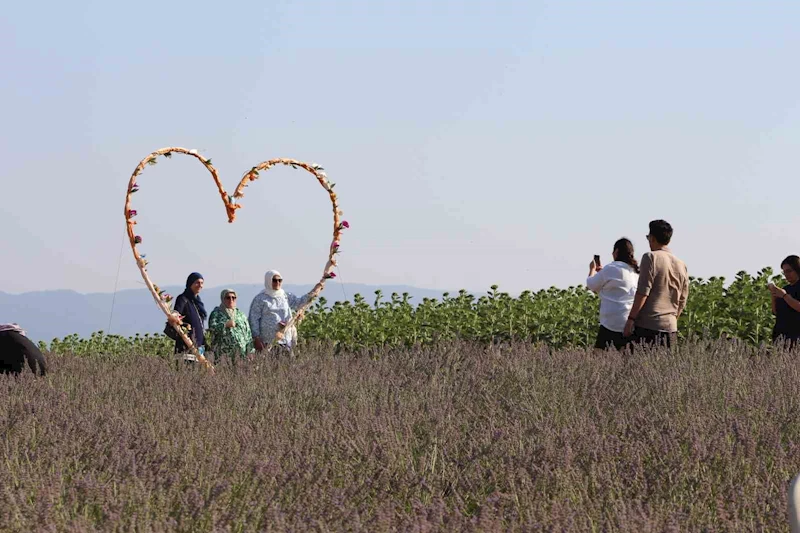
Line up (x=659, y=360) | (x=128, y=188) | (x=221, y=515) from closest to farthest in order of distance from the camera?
1. (x=221, y=515)
2. (x=659, y=360)
3. (x=128, y=188)

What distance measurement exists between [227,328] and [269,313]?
42 centimetres

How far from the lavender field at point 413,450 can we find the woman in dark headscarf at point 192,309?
2.64 m

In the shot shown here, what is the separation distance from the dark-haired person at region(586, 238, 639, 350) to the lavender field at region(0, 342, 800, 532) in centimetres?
111

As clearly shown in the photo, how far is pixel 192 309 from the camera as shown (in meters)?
9.90

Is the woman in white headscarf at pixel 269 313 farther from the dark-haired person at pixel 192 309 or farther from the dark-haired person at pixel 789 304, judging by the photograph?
the dark-haired person at pixel 789 304

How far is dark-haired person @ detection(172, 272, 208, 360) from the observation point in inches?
388

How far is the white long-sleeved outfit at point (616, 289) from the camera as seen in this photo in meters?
8.13

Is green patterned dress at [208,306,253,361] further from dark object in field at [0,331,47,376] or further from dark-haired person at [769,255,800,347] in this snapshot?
dark-haired person at [769,255,800,347]

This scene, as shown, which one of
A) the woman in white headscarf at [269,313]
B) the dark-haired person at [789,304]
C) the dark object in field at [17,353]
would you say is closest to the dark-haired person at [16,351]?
the dark object in field at [17,353]

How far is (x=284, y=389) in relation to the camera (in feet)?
21.4

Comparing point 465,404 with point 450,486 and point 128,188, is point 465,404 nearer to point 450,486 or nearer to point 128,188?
point 450,486

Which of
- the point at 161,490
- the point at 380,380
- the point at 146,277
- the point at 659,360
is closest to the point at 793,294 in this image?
the point at 659,360

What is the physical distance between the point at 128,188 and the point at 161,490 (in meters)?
5.70

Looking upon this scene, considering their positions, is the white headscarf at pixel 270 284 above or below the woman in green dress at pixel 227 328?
above
